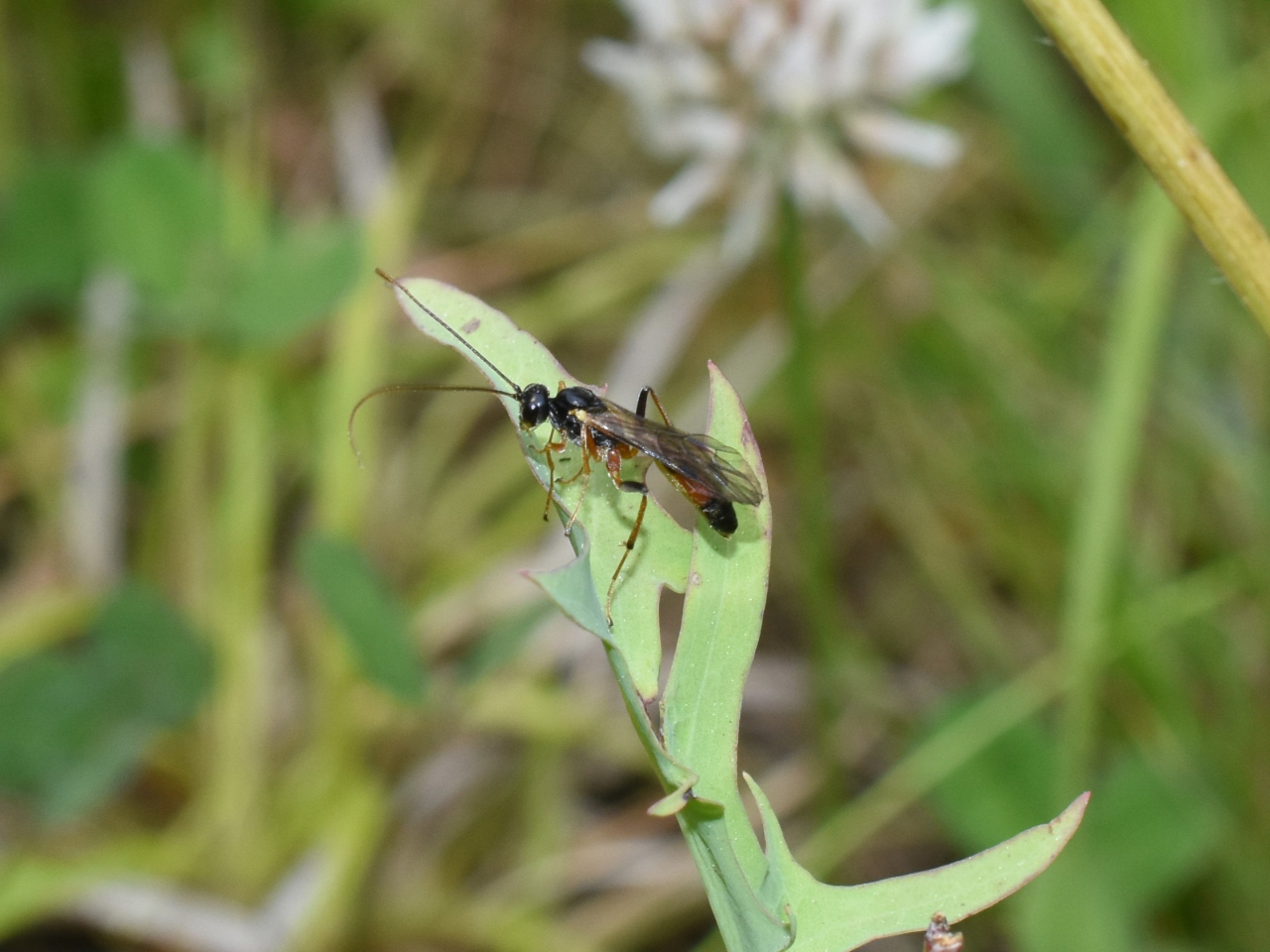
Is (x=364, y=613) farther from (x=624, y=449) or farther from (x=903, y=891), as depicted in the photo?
(x=903, y=891)

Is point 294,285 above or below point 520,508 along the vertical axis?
above

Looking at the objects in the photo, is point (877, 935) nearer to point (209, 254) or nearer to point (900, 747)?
point (900, 747)

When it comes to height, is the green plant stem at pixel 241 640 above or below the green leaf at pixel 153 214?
below

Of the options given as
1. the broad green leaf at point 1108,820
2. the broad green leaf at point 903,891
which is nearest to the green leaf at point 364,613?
the broad green leaf at point 903,891

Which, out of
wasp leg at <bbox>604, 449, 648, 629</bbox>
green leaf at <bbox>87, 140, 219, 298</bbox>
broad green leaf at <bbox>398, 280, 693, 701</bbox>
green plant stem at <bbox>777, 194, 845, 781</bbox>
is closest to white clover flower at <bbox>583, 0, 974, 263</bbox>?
green plant stem at <bbox>777, 194, 845, 781</bbox>

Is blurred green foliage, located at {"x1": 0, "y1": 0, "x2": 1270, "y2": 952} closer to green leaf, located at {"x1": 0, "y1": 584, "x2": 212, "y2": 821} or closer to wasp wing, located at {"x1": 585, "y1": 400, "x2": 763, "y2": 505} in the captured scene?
green leaf, located at {"x1": 0, "y1": 584, "x2": 212, "y2": 821}

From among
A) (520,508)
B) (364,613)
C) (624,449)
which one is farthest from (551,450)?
(520,508)

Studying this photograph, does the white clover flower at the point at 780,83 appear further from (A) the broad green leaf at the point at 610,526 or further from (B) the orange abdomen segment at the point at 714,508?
(A) the broad green leaf at the point at 610,526
